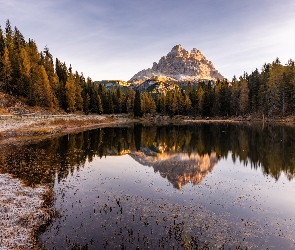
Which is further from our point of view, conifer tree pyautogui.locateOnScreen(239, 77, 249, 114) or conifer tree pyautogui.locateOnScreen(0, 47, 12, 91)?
conifer tree pyautogui.locateOnScreen(239, 77, 249, 114)

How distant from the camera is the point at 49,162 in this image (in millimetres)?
35000

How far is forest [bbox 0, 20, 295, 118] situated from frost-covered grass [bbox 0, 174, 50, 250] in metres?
87.1

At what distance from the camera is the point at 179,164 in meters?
35.4

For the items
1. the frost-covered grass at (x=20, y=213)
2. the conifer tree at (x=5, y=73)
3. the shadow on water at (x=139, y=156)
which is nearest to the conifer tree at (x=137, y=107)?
the conifer tree at (x=5, y=73)

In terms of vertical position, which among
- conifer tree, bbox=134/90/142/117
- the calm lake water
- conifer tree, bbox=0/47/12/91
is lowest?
the calm lake water

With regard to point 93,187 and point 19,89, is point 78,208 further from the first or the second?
point 19,89

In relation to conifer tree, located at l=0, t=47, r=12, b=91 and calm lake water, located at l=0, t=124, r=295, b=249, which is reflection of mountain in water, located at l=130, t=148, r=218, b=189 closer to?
calm lake water, located at l=0, t=124, r=295, b=249

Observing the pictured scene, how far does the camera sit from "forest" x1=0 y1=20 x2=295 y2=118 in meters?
104

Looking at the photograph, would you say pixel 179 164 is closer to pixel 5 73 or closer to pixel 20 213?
pixel 20 213

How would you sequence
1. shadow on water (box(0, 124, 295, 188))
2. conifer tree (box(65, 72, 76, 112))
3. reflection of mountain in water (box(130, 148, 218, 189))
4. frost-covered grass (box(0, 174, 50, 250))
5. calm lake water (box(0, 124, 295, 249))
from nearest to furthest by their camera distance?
frost-covered grass (box(0, 174, 50, 250)), calm lake water (box(0, 124, 295, 249)), reflection of mountain in water (box(130, 148, 218, 189)), shadow on water (box(0, 124, 295, 188)), conifer tree (box(65, 72, 76, 112))

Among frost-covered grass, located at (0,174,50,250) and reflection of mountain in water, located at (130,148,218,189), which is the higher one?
frost-covered grass, located at (0,174,50,250)

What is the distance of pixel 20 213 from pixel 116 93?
505ft

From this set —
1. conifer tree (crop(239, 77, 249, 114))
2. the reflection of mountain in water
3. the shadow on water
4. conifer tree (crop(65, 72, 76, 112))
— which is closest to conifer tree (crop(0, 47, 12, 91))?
conifer tree (crop(65, 72, 76, 112))

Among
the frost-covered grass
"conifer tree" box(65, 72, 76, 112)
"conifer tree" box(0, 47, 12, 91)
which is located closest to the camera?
the frost-covered grass
